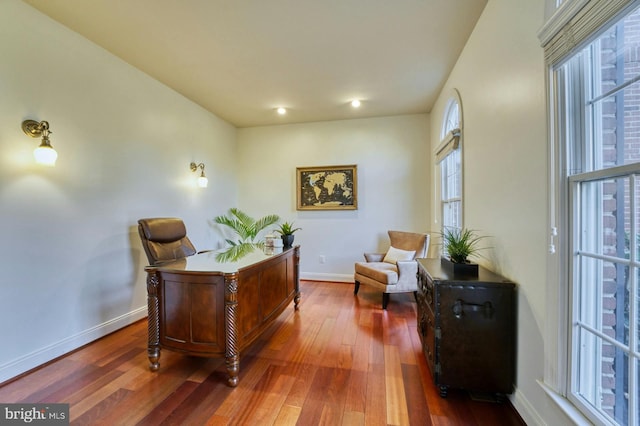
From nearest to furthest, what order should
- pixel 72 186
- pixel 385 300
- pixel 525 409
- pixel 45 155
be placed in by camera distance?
1. pixel 525 409
2. pixel 45 155
3. pixel 72 186
4. pixel 385 300

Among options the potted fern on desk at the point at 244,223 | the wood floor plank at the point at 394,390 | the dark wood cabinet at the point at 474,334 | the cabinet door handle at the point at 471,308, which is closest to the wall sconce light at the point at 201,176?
the potted fern on desk at the point at 244,223

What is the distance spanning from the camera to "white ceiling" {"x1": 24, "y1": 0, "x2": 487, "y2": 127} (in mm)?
1953

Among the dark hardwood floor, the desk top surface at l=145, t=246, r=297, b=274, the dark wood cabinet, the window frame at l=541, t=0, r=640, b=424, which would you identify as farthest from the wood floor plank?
the desk top surface at l=145, t=246, r=297, b=274

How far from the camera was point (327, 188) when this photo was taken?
4.42 m

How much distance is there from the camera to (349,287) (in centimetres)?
412

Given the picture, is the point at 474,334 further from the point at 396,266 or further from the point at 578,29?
the point at 396,266

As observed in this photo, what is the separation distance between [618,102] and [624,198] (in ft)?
1.27

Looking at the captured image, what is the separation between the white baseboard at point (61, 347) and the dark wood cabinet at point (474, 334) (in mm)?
2916

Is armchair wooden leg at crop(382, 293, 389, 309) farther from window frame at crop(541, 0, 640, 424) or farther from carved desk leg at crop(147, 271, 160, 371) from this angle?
carved desk leg at crop(147, 271, 160, 371)

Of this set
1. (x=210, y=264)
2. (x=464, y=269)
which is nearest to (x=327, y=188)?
(x=210, y=264)

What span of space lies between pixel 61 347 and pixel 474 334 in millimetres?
3161

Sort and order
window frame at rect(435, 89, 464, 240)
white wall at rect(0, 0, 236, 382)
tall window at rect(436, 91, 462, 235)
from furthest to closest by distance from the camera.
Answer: tall window at rect(436, 91, 462, 235) → window frame at rect(435, 89, 464, 240) → white wall at rect(0, 0, 236, 382)

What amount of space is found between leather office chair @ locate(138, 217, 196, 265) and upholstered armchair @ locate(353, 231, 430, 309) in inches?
84.9

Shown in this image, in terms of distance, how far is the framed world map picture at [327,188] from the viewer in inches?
170
